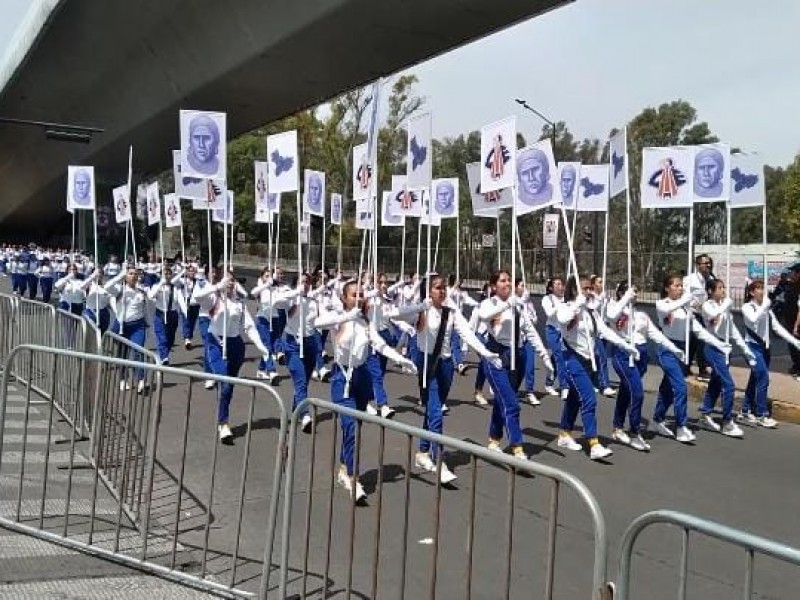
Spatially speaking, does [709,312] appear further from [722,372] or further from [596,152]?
[596,152]

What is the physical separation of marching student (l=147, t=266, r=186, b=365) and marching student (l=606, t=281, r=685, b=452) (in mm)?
7252

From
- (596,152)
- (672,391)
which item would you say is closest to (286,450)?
(672,391)

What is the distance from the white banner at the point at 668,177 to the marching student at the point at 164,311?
25.0 ft

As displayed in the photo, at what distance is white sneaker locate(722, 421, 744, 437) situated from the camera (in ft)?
32.4

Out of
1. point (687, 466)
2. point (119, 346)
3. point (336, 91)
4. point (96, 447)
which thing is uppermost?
point (336, 91)

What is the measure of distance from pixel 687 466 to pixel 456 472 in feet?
8.87

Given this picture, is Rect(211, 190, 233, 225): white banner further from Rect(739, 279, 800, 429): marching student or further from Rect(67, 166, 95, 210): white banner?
Rect(739, 279, 800, 429): marching student

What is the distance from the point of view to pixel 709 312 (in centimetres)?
1055

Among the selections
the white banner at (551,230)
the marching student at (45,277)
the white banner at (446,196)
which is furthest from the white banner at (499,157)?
the marching student at (45,277)

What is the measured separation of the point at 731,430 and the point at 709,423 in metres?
0.33

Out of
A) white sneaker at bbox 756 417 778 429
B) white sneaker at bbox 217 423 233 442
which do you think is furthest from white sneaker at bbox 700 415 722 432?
white sneaker at bbox 217 423 233 442

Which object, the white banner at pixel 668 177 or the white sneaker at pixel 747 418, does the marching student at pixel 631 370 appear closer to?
the white sneaker at pixel 747 418

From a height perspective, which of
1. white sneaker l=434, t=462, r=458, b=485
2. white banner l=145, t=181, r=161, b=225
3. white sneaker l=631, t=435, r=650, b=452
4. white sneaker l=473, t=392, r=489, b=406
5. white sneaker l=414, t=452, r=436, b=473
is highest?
white banner l=145, t=181, r=161, b=225

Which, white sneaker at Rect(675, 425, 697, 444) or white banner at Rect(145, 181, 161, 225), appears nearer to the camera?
white sneaker at Rect(675, 425, 697, 444)
